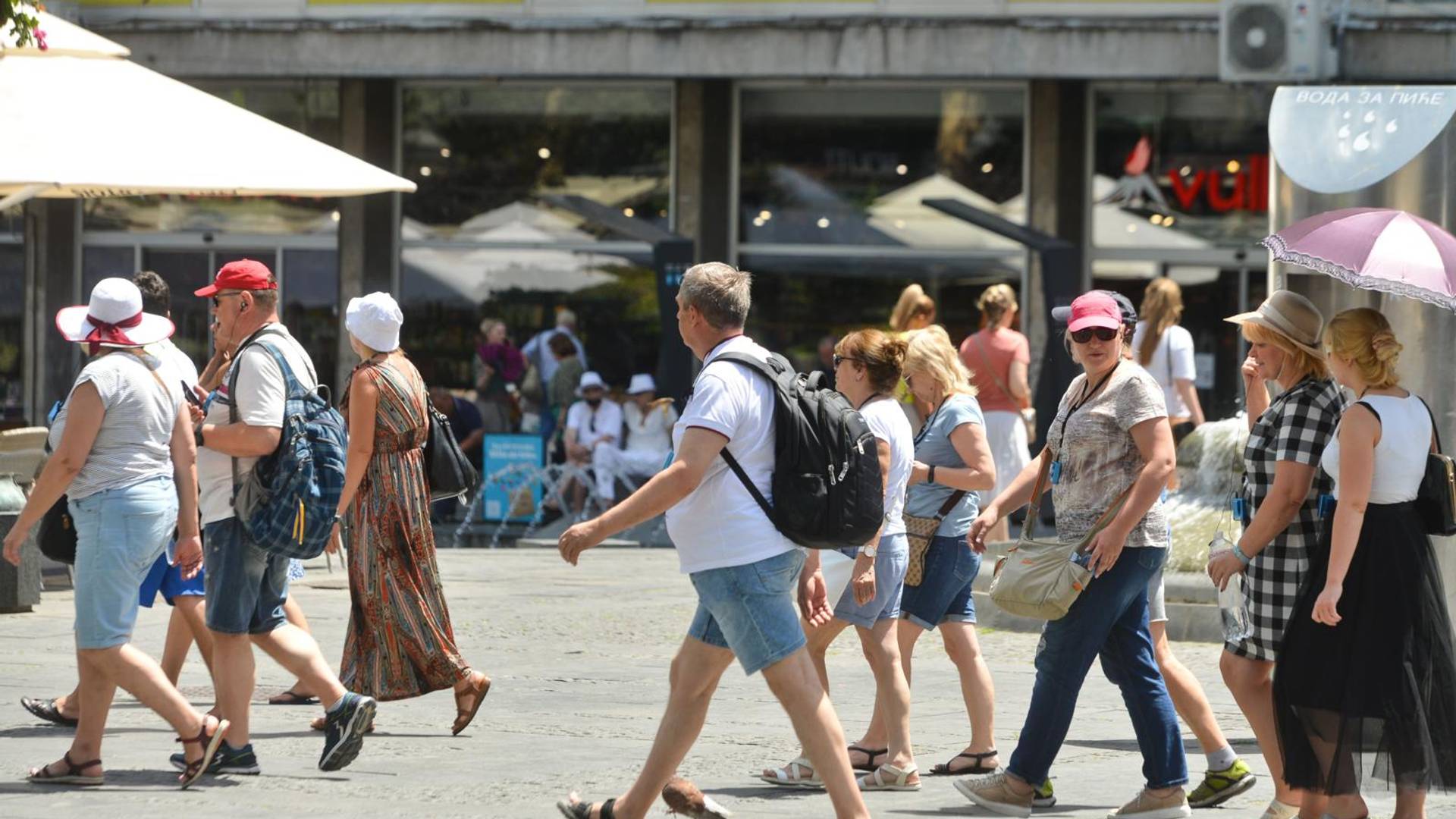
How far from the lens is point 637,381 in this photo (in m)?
18.4

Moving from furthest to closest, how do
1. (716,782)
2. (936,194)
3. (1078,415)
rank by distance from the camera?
(936,194)
(716,782)
(1078,415)

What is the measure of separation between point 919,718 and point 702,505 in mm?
2970

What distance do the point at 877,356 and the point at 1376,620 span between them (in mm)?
1924

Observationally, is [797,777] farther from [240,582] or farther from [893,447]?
[240,582]

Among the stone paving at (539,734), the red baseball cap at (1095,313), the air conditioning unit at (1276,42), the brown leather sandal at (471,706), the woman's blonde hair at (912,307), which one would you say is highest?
the air conditioning unit at (1276,42)

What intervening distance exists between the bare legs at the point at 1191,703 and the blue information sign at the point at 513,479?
1140 cm

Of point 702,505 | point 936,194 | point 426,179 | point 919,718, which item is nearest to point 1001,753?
point 919,718

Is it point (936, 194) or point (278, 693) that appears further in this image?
point (936, 194)

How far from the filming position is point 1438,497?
6145mm

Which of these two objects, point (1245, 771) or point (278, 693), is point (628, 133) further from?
point (1245, 771)

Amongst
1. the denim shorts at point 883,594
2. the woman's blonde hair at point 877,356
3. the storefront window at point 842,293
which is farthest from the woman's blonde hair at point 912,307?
the storefront window at point 842,293

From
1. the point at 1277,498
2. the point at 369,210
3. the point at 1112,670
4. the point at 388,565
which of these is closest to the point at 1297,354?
the point at 1277,498

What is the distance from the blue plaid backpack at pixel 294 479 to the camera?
7188 millimetres

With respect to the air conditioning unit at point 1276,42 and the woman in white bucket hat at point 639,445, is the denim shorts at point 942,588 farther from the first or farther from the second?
the air conditioning unit at point 1276,42
